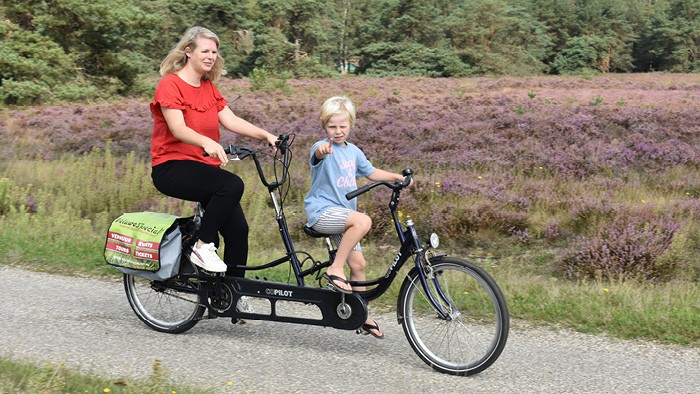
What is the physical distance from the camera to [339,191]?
15.6ft

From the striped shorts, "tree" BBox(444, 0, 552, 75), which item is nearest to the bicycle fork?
the striped shorts

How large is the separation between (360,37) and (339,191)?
64479 millimetres

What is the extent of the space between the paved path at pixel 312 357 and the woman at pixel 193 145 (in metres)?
0.64

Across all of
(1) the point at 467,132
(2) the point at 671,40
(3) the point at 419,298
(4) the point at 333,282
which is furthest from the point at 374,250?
(2) the point at 671,40

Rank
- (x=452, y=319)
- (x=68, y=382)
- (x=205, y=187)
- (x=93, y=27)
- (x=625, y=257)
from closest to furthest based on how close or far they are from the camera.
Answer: (x=68, y=382) → (x=452, y=319) → (x=205, y=187) → (x=625, y=257) → (x=93, y=27)

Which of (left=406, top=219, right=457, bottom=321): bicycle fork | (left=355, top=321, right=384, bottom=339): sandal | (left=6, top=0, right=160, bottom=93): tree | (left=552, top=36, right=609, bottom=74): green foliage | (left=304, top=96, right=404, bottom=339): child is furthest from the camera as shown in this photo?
(left=552, top=36, right=609, bottom=74): green foliage

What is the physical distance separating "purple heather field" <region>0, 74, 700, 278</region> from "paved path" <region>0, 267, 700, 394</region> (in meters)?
2.51

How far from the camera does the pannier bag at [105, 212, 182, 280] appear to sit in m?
5.15

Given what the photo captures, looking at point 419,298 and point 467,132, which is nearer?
point 419,298

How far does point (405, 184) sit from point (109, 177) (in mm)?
7066

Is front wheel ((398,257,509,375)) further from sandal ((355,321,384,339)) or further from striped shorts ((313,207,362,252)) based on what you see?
striped shorts ((313,207,362,252))

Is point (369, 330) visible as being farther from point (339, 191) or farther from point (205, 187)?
point (205, 187)

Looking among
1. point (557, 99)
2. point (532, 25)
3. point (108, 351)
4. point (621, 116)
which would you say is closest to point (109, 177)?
point (108, 351)

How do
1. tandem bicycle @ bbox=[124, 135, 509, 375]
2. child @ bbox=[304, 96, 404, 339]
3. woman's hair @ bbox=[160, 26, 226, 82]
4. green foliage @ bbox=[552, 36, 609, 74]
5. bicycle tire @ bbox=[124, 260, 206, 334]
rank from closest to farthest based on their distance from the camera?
1. tandem bicycle @ bbox=[124, 135, 509, 375]
2. child @ bbox=[304, 96, 404, 339]
3. woman's hair @ bbox=[160, 26, 226, 82]
4. bicycle tire @ bbox=[124, 260, 206, 334]
5. green foliage @ bbox=[552, 36, 609, 74]
